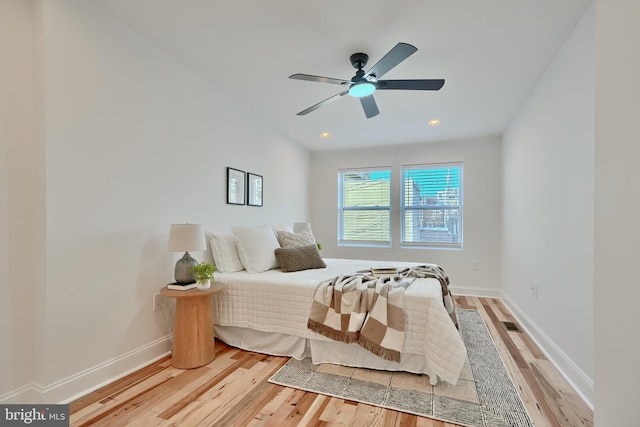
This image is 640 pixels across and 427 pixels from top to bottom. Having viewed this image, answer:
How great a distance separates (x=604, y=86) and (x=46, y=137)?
2516 mm

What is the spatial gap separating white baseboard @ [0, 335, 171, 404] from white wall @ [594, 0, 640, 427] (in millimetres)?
2509

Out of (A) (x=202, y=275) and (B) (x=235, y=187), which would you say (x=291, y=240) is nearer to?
(B) (x=235, y=187)

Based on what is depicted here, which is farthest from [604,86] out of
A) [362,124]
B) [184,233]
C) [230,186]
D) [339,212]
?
[339,212]

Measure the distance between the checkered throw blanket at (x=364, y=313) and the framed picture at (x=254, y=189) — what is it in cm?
166

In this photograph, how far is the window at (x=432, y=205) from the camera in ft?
15.4

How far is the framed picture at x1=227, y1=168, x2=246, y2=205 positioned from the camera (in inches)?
Answer: 125

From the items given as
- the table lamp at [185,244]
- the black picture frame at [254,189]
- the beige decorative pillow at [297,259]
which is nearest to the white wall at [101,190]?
the table lamp at [185,244]

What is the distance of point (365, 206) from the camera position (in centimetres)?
524

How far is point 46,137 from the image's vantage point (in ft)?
5.48

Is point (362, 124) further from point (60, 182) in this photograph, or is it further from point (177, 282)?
point (60, 182)

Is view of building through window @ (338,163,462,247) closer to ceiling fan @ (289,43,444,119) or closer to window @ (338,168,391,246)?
window @ (338,168,391,246)

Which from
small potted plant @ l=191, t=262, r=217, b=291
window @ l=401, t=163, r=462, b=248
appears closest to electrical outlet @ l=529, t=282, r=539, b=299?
window @ l=401, t=163, r=462, b=248

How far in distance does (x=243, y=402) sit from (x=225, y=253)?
4.45ft

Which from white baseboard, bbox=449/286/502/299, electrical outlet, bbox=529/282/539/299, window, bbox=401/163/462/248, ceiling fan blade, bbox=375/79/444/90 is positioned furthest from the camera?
window, bbox=401/163/462/248
